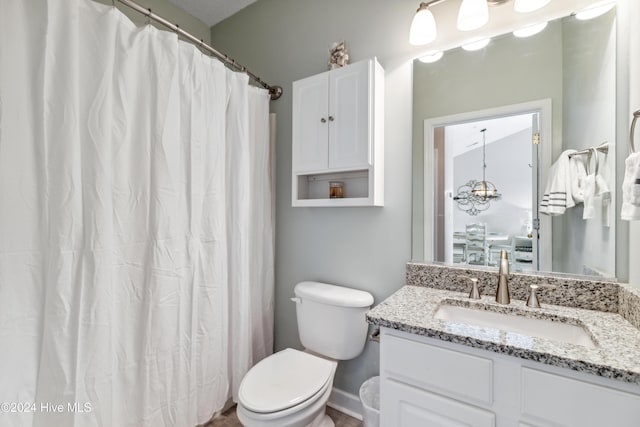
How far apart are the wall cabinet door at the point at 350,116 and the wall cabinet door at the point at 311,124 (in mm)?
38

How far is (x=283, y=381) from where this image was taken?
1.24 meters

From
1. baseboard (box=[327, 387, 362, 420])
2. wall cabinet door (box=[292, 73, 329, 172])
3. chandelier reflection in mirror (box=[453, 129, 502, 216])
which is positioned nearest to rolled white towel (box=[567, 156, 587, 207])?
chandelier reflection in mirror (box=[453, 129, 502, 216])

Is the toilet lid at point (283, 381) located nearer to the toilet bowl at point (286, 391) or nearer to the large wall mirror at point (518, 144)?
the toilet bowl at point (286, 391)

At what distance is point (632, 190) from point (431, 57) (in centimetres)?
96

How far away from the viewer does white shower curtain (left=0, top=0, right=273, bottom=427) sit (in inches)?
34.3

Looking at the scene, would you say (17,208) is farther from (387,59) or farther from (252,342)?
(387,59)

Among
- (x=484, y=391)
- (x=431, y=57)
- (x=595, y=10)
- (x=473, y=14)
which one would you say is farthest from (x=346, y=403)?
(x=595, y=10)

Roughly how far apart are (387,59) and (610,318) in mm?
1429

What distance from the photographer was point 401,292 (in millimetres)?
1249

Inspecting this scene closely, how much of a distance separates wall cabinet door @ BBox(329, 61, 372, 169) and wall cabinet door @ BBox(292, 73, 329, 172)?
0.04 m

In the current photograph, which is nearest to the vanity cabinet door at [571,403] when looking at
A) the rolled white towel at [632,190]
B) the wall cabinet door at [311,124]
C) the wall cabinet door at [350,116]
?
the rolled white towel at [632,190]

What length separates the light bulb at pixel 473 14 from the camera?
115cm

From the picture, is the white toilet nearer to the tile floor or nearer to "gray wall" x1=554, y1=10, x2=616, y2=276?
the tile floor

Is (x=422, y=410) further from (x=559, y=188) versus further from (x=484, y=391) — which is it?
(x=559, y=188)
